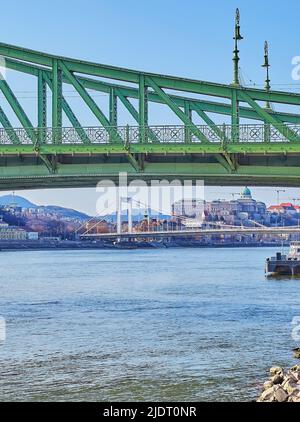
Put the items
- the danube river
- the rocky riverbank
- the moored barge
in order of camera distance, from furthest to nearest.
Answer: the moored barge → the danube river → the rocky riverbank

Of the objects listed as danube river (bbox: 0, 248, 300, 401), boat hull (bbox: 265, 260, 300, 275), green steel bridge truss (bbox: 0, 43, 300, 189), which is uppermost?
green steel bridge truss (bbox: 0, 43, 300, 189)

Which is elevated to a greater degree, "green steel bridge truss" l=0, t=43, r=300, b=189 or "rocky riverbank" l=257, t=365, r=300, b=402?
"green steel bridge truss" l=0, t=43, r=300, b=189

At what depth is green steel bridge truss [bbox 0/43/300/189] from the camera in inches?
1419

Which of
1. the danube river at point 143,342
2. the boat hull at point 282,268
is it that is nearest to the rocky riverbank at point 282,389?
the danube river at point 143,342

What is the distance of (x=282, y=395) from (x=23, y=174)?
19.6 m

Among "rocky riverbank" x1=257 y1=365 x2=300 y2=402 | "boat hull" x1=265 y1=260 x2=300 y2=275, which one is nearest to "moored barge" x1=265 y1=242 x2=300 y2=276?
"boat hull" x1=265 y1=260 x2=300 y2=275

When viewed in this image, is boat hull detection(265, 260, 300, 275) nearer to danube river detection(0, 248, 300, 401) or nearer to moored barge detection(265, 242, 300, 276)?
moored barge detection(265, 242, 300, 276)

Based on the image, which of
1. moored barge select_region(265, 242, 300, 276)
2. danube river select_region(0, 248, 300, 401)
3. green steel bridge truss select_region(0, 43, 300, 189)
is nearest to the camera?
danube river select_region(0, 248, 300, 401)

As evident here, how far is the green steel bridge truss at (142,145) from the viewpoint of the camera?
3603cm

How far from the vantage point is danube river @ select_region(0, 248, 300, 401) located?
26.4 meters

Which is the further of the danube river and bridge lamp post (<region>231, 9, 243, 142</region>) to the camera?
bridge lamp post (<region>231, 9, 243, 142</region>)

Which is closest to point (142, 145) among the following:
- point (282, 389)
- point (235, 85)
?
point (235, 85)

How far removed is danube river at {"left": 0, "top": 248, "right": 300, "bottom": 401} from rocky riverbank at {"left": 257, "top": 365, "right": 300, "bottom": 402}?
1020 millimetres

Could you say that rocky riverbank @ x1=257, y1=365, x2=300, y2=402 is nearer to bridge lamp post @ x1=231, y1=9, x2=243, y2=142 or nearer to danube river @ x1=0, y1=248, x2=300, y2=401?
danube river @ x1=0, y1=248, x2=300, y2=401
